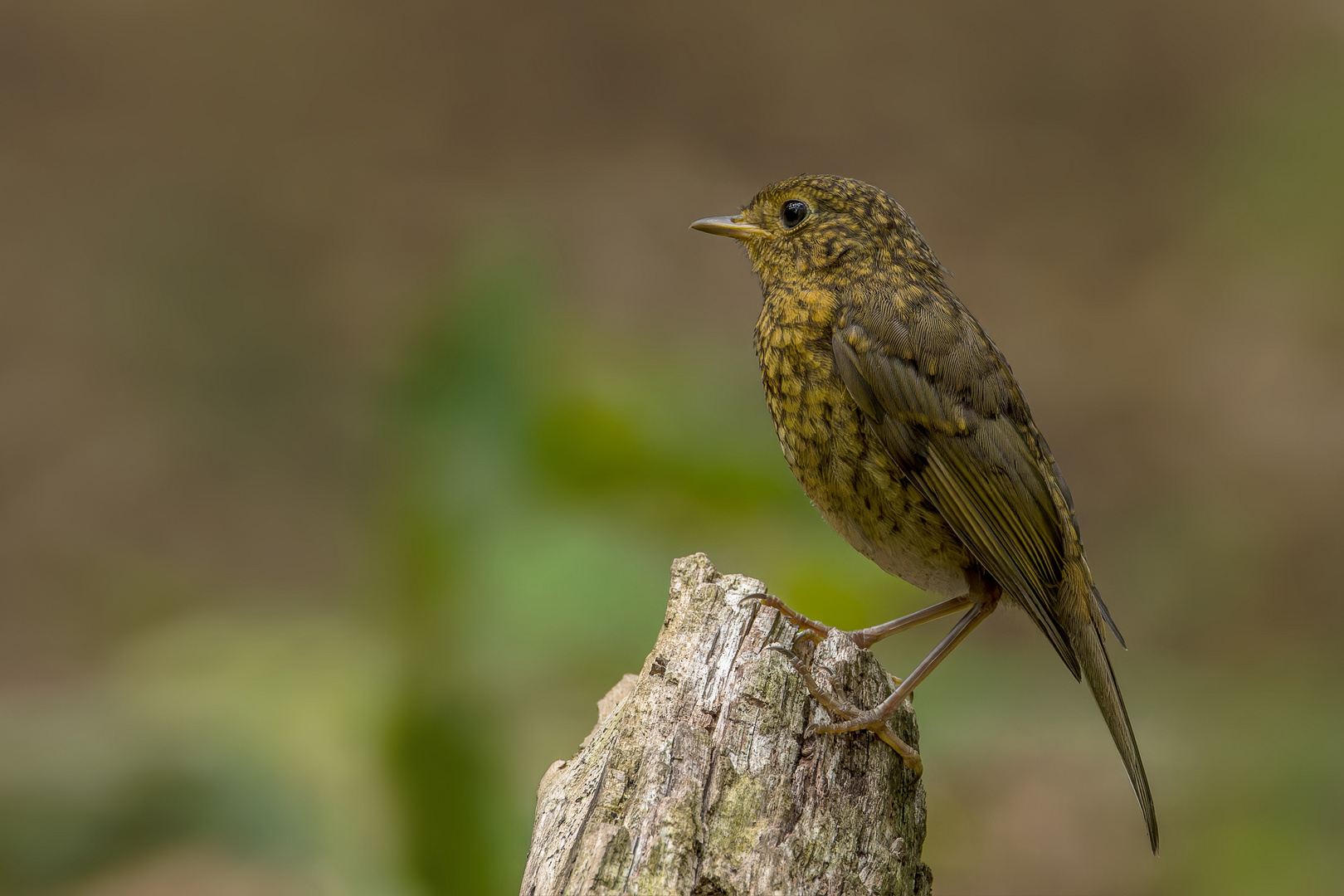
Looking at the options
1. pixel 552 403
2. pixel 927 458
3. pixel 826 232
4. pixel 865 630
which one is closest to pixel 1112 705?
pixel 865 630

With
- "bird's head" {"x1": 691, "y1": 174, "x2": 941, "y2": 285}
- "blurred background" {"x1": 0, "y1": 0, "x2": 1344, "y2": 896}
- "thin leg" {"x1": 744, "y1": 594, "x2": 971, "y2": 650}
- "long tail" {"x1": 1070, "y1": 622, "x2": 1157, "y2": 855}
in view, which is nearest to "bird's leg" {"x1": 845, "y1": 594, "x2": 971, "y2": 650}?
"thin leg" {"x1": 744, "y1": 594, "x2": 971, "y2": 650}

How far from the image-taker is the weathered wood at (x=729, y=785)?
2.18 m

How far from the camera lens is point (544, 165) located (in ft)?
28.9

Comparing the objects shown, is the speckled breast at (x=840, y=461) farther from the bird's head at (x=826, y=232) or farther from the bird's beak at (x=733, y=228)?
the bird's beak at (x=733, y=228)

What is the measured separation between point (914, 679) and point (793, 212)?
54.9 inches

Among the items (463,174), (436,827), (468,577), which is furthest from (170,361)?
(436,827)

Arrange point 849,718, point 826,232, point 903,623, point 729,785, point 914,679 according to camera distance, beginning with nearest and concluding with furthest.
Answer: point 729,785 → point 849,718 → point 914,679 → point 903,623 → point 826,232

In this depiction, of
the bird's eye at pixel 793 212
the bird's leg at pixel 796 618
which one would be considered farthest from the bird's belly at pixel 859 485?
the bird's eye at pixel 793 212

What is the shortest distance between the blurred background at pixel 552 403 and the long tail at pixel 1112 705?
939mm

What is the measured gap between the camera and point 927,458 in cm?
293

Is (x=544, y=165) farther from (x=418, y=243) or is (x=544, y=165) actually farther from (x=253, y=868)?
(x=253, y=868)

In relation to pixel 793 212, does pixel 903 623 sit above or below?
below

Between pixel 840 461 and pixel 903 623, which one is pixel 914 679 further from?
pixel 840 461

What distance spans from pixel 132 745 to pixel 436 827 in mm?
1261
